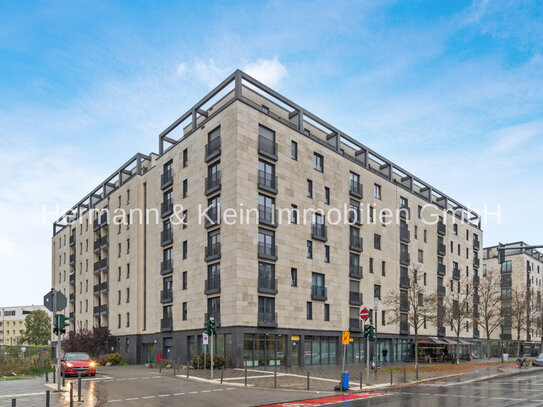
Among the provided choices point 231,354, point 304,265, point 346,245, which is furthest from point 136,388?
point 346,245

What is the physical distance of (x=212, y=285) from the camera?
135 feet

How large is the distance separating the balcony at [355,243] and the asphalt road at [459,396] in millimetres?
22273

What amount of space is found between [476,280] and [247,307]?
52.3 metres

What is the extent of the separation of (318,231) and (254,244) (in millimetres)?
8835

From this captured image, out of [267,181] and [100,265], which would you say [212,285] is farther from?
[100,265]

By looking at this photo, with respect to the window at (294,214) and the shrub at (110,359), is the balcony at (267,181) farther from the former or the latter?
the shrub at (110,359)

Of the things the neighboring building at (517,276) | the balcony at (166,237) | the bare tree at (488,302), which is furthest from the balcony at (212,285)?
the neighboring building at (517,276)

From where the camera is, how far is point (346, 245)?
167 ft

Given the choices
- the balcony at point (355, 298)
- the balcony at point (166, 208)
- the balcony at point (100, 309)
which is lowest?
the balcony at point (100, 309)

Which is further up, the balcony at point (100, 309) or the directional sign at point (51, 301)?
the directional sign at point (51, 301)

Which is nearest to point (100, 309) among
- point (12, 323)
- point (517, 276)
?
point (517, 276)

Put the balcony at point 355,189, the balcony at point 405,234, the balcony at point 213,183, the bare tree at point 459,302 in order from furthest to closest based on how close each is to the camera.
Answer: the bare tree at point 459,302, the balcony at point 405,234, the balcony at point 355,189, the balcony at point 213,183

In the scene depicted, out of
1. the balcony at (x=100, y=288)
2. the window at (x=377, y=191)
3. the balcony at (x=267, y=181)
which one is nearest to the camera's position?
the balcony at (x=267, y=181)

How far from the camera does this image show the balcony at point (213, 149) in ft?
140
